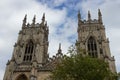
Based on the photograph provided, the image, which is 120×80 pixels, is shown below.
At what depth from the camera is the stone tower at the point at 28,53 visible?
3216 cm

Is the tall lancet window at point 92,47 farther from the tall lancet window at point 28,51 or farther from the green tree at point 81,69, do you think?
the green tree at point 81,69

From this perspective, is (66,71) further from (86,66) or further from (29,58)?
(29,58)

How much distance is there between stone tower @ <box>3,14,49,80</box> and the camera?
32156 millimetres

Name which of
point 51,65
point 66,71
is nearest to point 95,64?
point 66,71

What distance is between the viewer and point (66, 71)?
656 inches

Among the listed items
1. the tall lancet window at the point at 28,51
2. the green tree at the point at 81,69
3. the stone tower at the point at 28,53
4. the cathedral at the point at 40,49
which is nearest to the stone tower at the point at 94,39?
the cathedral at the point at 40,49

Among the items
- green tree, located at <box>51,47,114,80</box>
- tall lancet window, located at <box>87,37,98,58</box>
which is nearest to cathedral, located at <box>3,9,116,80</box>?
tall lancet window, located at <box>87,37,98,58</box>

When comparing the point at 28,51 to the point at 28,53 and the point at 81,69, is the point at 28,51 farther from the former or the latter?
the point at 81,69

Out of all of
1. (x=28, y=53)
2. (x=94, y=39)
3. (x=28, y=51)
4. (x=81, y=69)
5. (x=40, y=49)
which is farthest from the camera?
(x=94, y=39)

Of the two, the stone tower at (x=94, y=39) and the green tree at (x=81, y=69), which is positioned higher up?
the stone tower at (x=94, y=39)

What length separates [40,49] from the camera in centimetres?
3566

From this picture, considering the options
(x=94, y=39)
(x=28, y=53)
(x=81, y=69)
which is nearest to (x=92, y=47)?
(x=94, y=39)

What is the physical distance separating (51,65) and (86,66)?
1697 cm

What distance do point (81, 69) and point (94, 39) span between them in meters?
21.7
